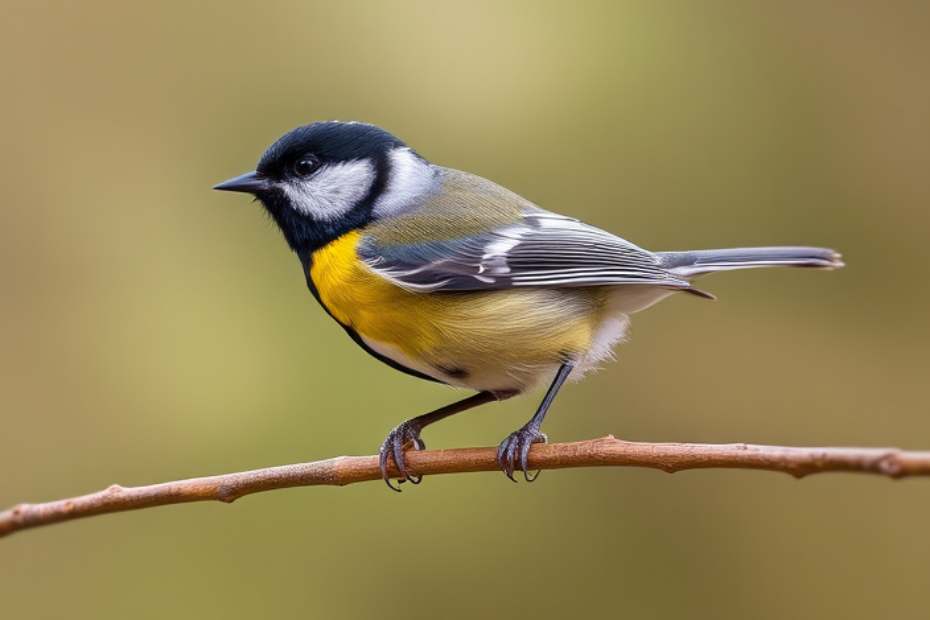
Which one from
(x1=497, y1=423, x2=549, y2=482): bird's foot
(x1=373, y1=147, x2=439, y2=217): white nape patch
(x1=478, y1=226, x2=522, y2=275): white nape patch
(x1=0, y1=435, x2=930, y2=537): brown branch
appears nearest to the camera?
(x1=0, y1=435, x2=930, y2=537): brown branch

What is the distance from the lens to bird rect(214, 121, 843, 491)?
2.75 m

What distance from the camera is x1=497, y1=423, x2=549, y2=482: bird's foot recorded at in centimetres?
255

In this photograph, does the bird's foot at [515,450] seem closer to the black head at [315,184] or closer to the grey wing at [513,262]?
the grey wing at [513,262]

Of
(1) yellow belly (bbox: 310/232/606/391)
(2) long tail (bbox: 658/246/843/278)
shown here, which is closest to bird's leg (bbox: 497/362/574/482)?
(1) yellow belly (bbox: 310/232/606/391)

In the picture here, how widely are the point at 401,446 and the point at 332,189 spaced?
0.68 m

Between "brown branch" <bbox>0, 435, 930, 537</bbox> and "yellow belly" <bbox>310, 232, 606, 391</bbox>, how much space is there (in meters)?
0.29

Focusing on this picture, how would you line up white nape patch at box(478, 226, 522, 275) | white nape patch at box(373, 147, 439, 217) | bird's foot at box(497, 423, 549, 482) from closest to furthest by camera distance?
1. bird's foot at box(497, 423, 549, 482)
2. white nape patch at box(478, 226, 522, 275)
3. white nape patch at box(373, 147, 439, 217)

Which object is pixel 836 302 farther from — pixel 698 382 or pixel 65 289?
pixel 65 289

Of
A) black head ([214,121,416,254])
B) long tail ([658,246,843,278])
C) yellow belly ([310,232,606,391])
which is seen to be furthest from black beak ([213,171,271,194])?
long tail ([658,246,843,278])

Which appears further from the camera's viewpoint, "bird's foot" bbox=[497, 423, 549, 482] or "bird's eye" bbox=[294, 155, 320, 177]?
"bird's eye" bbox=[294, 155, 320, 177]

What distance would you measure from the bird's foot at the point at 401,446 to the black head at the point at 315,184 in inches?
20.1

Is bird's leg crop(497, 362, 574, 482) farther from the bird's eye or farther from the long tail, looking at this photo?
the bird's eye

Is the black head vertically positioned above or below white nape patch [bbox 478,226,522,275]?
above

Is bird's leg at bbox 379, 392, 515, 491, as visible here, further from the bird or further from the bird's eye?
the bird's eye
